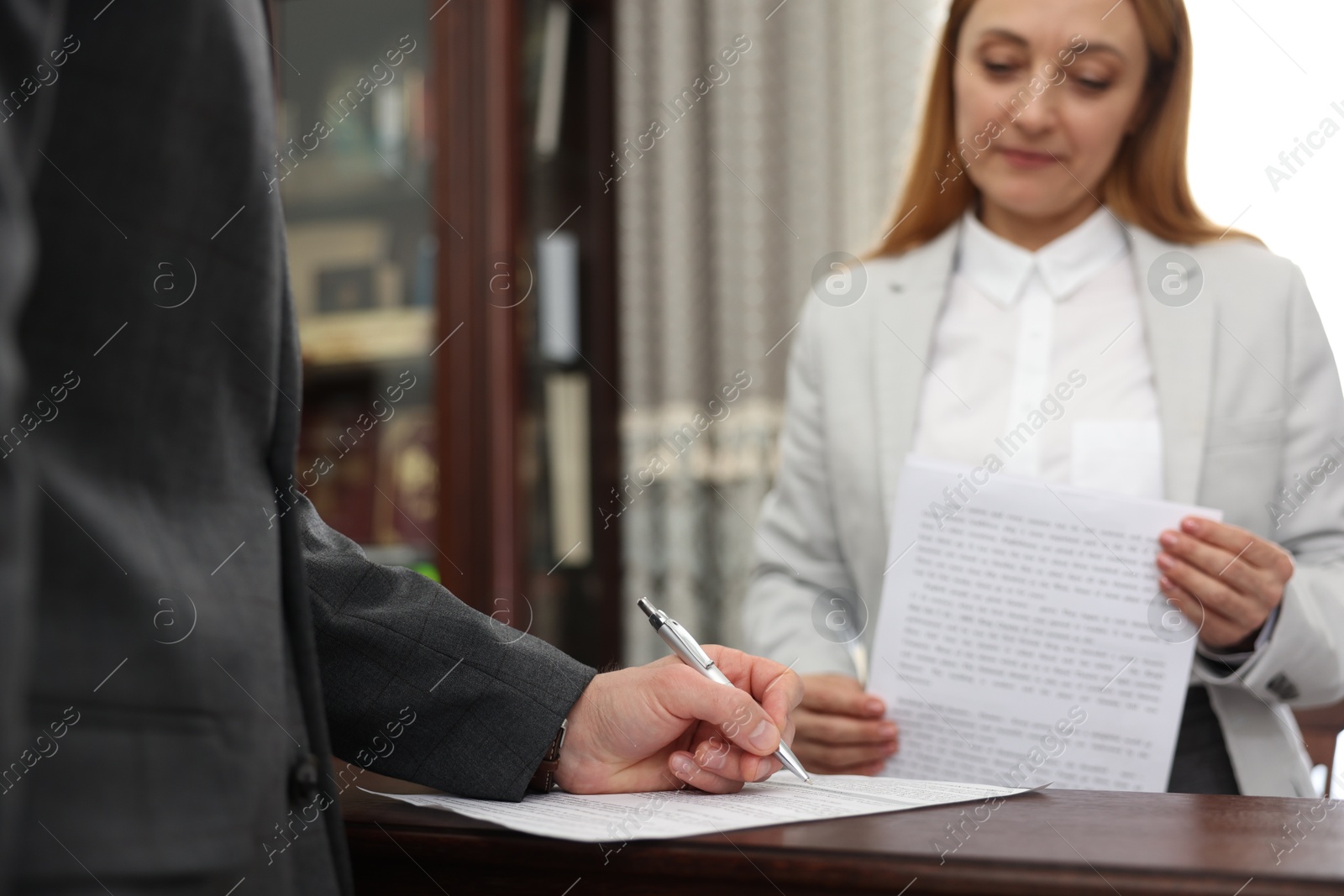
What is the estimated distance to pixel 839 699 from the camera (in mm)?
1115

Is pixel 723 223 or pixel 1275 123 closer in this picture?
pixel 1275 123

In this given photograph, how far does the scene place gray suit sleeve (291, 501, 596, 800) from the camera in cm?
68

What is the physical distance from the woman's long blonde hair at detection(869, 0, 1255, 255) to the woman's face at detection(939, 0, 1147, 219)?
2 cm

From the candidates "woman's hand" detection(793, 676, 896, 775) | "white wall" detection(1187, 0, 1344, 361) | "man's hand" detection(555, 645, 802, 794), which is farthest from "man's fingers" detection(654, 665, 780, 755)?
"white wall" detection(1187, 0, 1344, 361)

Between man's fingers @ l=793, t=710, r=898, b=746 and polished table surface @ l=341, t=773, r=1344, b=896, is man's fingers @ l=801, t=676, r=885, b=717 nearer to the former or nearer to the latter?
man's fingers @ l=793, t=710, r=898, b=746

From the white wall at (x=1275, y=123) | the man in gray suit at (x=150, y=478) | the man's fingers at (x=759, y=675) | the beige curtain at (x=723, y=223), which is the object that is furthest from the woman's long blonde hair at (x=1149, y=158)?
the man in gray suit at (x=150, y=478)

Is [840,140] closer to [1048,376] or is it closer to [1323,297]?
[1323,297]

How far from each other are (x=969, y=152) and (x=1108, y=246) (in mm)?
200

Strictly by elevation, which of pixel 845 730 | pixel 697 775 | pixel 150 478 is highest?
pixel 150 478

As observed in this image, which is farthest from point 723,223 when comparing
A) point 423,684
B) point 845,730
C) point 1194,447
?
point 423,684

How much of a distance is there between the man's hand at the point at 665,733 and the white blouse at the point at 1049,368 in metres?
0.61

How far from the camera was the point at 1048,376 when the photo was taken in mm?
1275

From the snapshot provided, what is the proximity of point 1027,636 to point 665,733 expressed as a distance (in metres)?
0.51

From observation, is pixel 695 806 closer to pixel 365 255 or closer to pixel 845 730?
pixel 845 730
